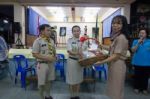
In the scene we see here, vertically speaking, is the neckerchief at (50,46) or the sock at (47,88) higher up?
the neckerchief at (50,46)

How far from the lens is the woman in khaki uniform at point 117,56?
2.28m

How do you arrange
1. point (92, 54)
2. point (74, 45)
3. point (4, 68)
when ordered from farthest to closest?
point (4, 68) → point (74, 45) → point (92, 54)

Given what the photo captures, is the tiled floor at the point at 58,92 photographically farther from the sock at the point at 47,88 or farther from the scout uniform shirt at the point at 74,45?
the scout uniform shirt at the point at 74,45

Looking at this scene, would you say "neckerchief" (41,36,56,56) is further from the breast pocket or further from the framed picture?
the framed picture

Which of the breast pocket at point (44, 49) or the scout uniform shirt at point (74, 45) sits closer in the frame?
the breast pocket at point (44, 49)

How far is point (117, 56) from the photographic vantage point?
228cm

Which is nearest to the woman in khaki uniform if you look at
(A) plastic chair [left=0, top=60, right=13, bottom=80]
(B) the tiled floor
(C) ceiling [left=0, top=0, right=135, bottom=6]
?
(B) the tiled floor

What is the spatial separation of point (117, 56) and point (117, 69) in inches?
5.9

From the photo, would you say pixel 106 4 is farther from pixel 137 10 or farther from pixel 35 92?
pixel 35 92

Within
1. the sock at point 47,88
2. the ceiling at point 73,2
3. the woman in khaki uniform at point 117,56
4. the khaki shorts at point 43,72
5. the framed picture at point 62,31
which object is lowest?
the sock at point 47,88

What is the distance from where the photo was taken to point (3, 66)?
6.38 m

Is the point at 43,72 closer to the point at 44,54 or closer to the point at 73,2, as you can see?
the point at 44,54

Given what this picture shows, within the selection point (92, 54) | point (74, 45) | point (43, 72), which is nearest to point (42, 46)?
point (43, 72)

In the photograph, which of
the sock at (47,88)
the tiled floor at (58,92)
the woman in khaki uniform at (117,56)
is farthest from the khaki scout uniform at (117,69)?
the tiled floor at (58,92)
